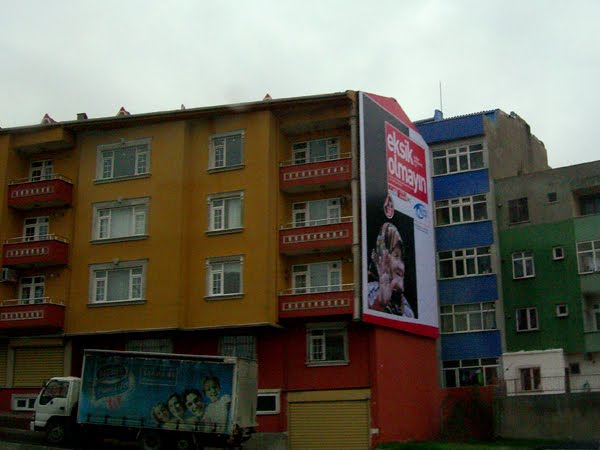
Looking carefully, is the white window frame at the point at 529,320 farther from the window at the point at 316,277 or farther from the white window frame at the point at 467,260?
the window at the point at 316,277

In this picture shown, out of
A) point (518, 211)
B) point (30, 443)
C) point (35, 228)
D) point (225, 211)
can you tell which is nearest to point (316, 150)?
point (225, 211)

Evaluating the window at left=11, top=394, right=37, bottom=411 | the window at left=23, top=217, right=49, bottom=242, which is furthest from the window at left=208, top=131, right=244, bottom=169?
the window at left=11, top=394, right=37, bottom=411

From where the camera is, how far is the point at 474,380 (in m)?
53.6

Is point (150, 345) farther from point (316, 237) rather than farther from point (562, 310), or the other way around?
point (562, 310)

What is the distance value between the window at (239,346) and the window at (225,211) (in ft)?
18.4

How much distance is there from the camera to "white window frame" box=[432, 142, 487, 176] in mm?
57219

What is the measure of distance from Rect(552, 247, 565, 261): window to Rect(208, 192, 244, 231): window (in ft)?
62.5

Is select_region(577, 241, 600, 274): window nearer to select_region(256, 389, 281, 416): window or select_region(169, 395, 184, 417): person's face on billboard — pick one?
select_region(256, 389, 281, 416): window

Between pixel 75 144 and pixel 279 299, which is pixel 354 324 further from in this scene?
pixel 75 144

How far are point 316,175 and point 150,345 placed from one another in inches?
490

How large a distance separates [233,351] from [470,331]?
1532 cm

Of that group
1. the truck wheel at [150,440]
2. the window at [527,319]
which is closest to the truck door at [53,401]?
the truck wheel at [150,440]

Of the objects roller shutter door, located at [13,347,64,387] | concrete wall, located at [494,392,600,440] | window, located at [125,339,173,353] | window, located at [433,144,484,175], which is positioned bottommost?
concrete wall, located at [494,392,600,440]

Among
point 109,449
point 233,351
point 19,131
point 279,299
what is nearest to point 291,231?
point 279,299
